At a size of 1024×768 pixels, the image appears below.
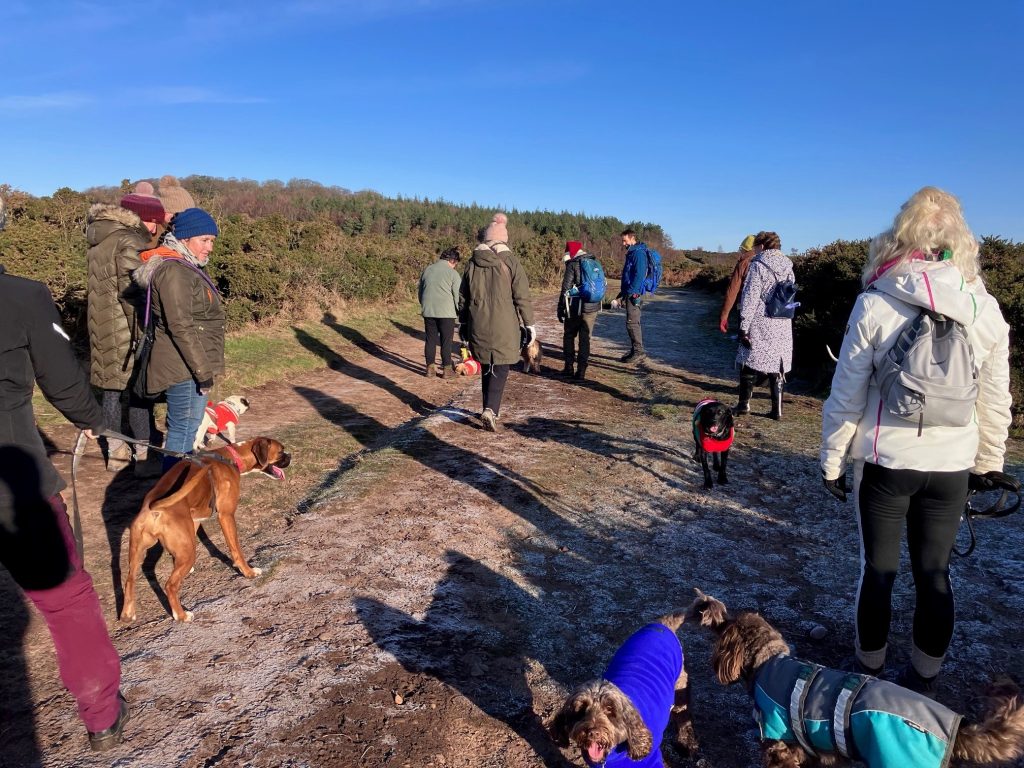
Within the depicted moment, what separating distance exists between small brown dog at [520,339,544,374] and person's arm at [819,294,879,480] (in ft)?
23.9

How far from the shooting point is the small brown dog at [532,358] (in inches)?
389

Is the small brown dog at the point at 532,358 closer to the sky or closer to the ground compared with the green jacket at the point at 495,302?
closer to the ground

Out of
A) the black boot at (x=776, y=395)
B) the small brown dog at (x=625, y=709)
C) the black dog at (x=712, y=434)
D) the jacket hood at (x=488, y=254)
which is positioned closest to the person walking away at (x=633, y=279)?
the black boot at (x=776, y=395)

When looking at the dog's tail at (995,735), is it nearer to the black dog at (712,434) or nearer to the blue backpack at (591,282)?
the black dog at (712,434)

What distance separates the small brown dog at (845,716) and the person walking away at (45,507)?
2.41m

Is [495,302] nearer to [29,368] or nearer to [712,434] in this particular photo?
[712,434]

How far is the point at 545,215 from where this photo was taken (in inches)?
1719

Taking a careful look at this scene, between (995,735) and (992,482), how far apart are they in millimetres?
1261

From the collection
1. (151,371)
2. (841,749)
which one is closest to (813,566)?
(841,749)

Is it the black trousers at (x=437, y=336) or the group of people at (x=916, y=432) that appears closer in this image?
the group of people at (x=916, y=432)

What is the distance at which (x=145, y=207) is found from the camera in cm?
541

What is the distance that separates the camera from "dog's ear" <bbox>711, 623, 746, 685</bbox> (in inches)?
94.3

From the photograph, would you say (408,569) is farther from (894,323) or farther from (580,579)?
(894,323)

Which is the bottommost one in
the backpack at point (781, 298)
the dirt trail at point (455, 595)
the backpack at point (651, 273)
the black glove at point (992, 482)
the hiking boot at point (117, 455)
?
the dirt trail at point (455, 595)
